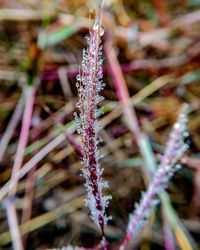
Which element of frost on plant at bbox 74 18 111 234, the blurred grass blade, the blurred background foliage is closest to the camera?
frost on plant at bbox 74 18 111 234

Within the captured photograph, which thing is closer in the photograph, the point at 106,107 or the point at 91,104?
the point at 91,104

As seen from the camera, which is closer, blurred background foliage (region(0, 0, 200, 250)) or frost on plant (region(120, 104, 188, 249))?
frost on plant (region(120, 104, 188, 249))

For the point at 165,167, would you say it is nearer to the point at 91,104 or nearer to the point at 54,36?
the point at 91,104

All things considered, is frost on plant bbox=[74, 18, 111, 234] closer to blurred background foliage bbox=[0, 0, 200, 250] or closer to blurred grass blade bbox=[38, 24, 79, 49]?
blurred background foliage bbox=[0, 0, 200, 250]

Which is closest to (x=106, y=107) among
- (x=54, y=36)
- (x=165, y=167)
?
(x=54, y=36)

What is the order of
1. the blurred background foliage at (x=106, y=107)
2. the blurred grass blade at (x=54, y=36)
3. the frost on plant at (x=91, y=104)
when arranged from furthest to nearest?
1. the blurred grass blade at (x=54, y=36)
2. the blurred background foliage at (x=106, y=107)
3. the frost on plant at (x=91, y=104)

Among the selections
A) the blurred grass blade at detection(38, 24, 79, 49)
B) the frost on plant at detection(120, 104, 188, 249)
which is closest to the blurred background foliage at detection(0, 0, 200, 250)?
the blurred grass blade at detection(38, 24, 79, 49)

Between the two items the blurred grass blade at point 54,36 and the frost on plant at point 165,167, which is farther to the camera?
the blurred grass blade at point 54,36

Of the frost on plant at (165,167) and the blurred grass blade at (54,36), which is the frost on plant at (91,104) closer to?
the frost on plant at (165,167)

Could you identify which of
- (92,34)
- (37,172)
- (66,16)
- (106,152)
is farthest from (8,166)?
(92,34)

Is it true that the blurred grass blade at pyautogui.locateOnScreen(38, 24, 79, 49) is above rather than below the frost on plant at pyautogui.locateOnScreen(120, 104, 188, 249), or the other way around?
above

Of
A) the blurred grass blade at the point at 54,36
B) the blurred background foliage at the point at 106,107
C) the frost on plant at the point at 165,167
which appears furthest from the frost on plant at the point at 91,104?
the blurred grass blade at the point at 54,36

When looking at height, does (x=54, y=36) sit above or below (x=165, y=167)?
above

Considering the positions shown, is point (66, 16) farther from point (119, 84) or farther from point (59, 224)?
point (59, 224)
